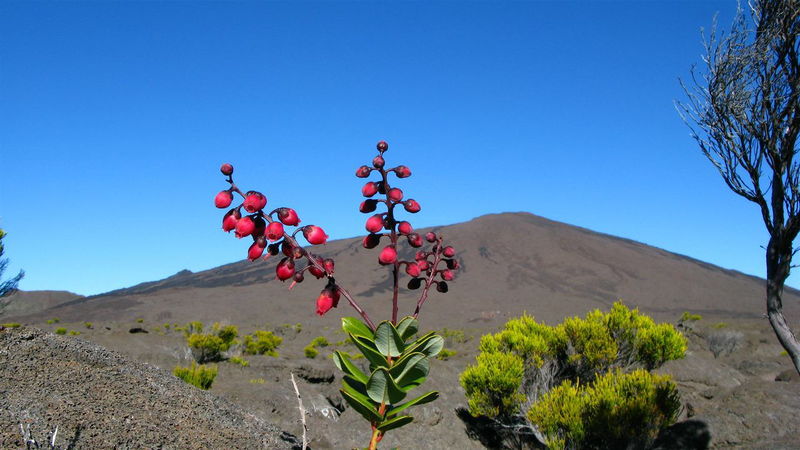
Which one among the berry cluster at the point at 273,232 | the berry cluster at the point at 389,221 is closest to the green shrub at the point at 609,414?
the berry cluster at the point at 389,221

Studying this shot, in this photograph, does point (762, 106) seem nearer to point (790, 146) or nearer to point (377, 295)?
point (790, 146)

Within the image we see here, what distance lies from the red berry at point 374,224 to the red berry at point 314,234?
17 cm

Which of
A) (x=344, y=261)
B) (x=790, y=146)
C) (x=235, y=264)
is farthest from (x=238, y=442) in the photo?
(x=235, y=264)

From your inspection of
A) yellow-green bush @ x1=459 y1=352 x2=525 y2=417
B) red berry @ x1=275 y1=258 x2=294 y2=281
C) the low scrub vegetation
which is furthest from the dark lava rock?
yellow-green bush @ x1=459 y1=352 x2=525 y2=417

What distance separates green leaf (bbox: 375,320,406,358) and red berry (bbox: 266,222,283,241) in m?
0.38

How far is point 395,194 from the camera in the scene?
1.79 m

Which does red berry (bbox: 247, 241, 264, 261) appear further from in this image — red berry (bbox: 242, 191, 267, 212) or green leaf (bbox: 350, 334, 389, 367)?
green leaf (bbox: 350, 334, 389, 367)

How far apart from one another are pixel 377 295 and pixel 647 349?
62243 millimetres

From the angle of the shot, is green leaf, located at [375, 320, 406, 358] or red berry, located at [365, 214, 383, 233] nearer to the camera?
green leaf, located at [375, 320, 406, 358]

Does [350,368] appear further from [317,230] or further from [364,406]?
[317,230]

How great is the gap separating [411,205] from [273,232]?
1.60 ft

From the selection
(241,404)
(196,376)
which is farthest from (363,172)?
(196,376)

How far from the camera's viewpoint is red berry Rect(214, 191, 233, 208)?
1.62 m

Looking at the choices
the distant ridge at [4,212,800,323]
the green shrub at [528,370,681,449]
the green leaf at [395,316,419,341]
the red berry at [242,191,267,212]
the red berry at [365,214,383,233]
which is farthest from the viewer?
the distant ridge at [4,212,800,323]
